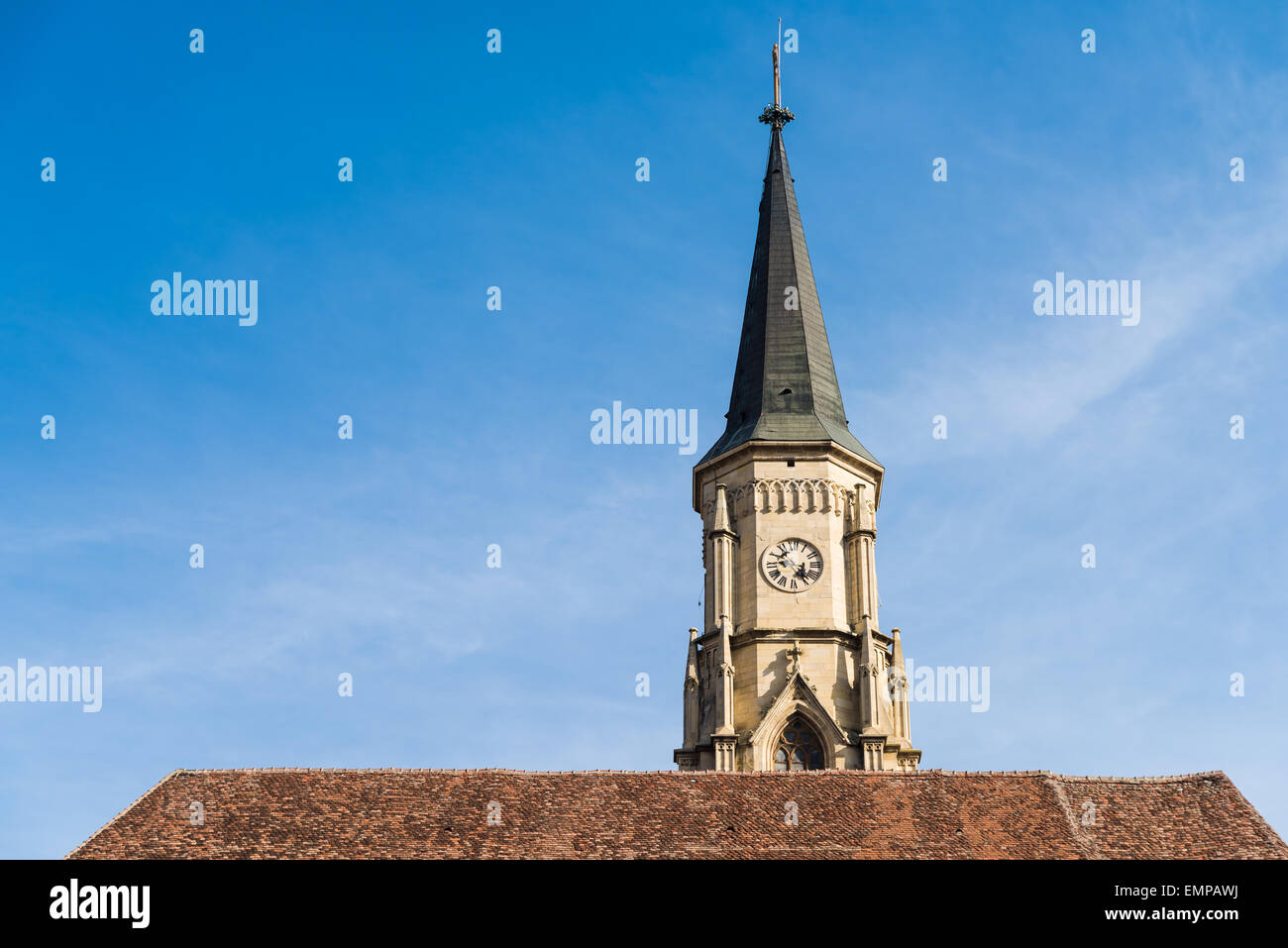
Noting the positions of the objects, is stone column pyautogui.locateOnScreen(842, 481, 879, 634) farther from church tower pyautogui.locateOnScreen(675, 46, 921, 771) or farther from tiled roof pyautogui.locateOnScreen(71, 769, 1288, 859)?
tiled roof pyautogui.locateOnScreen(71, 769, 1288, 859)

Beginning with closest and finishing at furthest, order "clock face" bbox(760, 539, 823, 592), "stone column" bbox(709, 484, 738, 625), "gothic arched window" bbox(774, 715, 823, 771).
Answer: "gothic arched window" bbox(774, 715, 823, 771) → "stone column" bbox(709, 484, 738, 625) → "clock face" bbox(760, 539, 823, 592)

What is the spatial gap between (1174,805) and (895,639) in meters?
20.3

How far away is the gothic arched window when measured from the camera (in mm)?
56531

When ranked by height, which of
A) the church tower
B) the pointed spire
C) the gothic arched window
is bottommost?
the gothic arched window

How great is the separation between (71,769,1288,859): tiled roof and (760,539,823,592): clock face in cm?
1950

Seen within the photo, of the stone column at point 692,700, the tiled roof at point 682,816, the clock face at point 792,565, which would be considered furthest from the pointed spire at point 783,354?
the tiled roof at point 682,816

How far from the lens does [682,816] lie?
38188 millimetres

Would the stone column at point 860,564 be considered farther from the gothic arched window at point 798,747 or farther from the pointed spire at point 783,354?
the gothic arched window at point 798,747

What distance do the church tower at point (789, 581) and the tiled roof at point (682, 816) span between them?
16247 millimetres

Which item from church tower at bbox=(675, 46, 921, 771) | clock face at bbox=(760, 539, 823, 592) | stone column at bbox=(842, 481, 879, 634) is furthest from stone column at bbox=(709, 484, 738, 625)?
stone column at bbox=(842, 481, 879, 634)

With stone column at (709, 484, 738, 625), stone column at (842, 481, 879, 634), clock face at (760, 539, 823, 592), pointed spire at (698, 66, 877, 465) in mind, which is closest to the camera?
stone column at (842, 481, 879, 634)

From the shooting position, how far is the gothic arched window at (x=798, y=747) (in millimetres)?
56531
